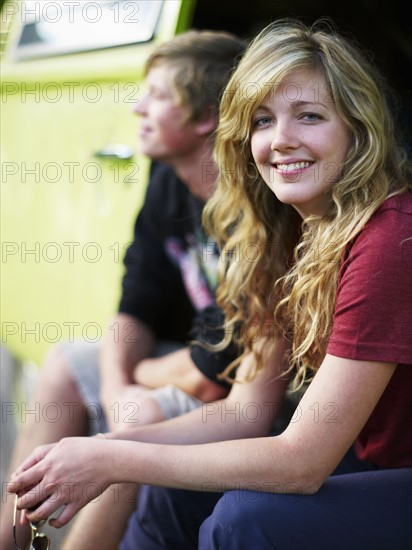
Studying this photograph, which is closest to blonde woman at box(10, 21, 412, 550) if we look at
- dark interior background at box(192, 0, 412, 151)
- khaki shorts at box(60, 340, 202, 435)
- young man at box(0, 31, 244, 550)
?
khaki shorts at box(60, 340, 202, 435)

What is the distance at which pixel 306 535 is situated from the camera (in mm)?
1657

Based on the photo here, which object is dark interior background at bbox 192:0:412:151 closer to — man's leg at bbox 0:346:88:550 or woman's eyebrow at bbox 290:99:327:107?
man's leg at bbox 0:346:88:550

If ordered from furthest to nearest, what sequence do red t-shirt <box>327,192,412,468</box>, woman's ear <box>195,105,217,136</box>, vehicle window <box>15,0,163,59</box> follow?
1. vehicle window <box>15,0,163,59</box>
2. woman's ear <box>195,105,217,136</box>
3. red t-shirt <box>327,192,412,468</box>

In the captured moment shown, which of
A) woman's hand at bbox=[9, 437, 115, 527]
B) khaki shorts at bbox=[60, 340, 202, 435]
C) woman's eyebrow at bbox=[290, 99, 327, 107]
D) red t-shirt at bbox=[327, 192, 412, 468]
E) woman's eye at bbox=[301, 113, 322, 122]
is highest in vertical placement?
woman's eyebrow at bbox=[290, 99, 327, 107]

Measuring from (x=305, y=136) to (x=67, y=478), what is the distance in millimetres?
790

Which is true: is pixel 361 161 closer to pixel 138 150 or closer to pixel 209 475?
pixel 209 475

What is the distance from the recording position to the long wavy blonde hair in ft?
5.82

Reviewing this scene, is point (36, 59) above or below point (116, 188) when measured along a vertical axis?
above

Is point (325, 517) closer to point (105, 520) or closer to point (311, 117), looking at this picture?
point (105, 520)

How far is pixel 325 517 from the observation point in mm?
1675

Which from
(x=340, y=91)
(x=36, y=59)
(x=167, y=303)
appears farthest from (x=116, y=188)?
(x=340, y=91)

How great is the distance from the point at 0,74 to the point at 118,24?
0.84 m

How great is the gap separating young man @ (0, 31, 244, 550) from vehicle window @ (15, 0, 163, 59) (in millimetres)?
355

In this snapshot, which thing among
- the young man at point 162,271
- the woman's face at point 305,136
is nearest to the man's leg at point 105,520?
the young man at point 162,271
